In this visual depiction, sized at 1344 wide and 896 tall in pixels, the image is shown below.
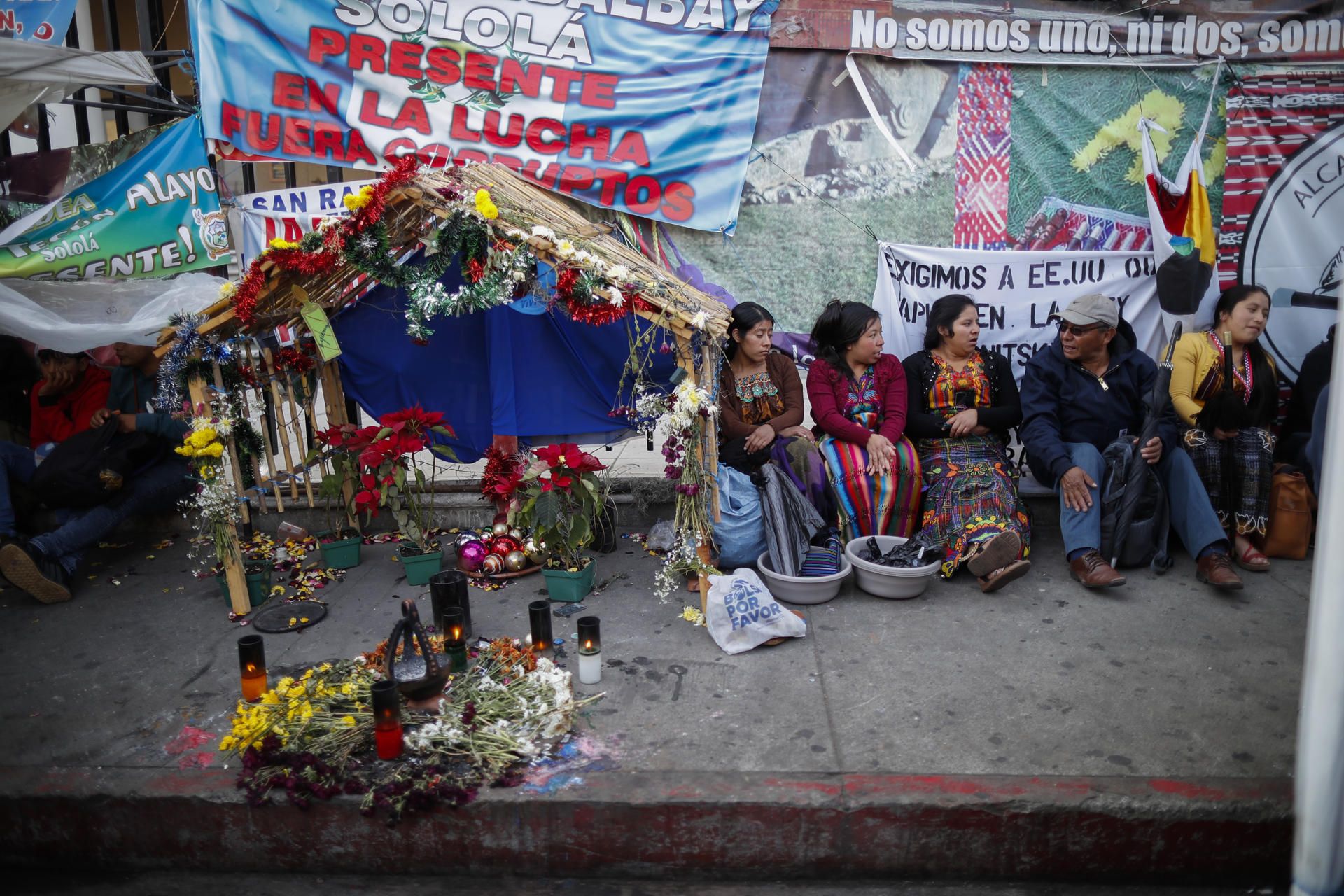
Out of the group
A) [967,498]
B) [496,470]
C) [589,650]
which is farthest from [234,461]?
[967,498]

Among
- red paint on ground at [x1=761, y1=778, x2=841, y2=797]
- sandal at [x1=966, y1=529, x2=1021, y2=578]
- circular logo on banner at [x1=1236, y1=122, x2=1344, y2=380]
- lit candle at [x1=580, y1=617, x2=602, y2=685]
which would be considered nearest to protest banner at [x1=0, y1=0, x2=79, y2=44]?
lit candle at [x1=580, y1=617, x2=602, y2=685]

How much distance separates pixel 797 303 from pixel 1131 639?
2590 mm

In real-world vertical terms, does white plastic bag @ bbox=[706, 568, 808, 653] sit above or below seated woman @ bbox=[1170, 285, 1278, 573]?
below

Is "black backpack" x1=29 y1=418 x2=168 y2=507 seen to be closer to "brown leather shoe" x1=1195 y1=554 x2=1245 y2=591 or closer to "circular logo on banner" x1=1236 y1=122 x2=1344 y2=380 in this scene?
"brown leather shoe" x1=1195 y1=554 x2=1245 y2=591

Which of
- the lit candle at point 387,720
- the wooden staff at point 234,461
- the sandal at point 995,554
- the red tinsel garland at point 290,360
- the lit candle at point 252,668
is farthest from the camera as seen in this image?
the red tinsel garland at point 290,360

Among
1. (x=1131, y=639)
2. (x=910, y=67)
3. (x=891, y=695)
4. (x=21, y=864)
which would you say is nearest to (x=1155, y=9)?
(x=910, y=67)

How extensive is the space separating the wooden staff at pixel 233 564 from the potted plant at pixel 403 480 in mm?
621

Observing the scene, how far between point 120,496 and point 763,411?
12.3 ft

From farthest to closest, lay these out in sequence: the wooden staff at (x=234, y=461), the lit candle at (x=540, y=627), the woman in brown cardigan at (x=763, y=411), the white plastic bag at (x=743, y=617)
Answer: the woman in brown cardigan at (x=763, y=411) → the wooden staff at (x=234, y=461) → the white plastic bag at (x=743, y=617) → the lit candle at (x=540, y=627)

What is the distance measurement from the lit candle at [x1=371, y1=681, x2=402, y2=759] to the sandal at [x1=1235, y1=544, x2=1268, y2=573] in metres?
4.40

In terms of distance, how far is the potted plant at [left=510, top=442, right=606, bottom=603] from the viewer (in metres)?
4.35

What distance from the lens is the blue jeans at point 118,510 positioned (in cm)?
467

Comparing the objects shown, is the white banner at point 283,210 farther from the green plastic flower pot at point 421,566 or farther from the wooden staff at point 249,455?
the green plastic flower pot at point 421,566

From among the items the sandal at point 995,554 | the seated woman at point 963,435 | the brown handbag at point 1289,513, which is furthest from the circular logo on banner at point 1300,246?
the sandal at point 995,554
